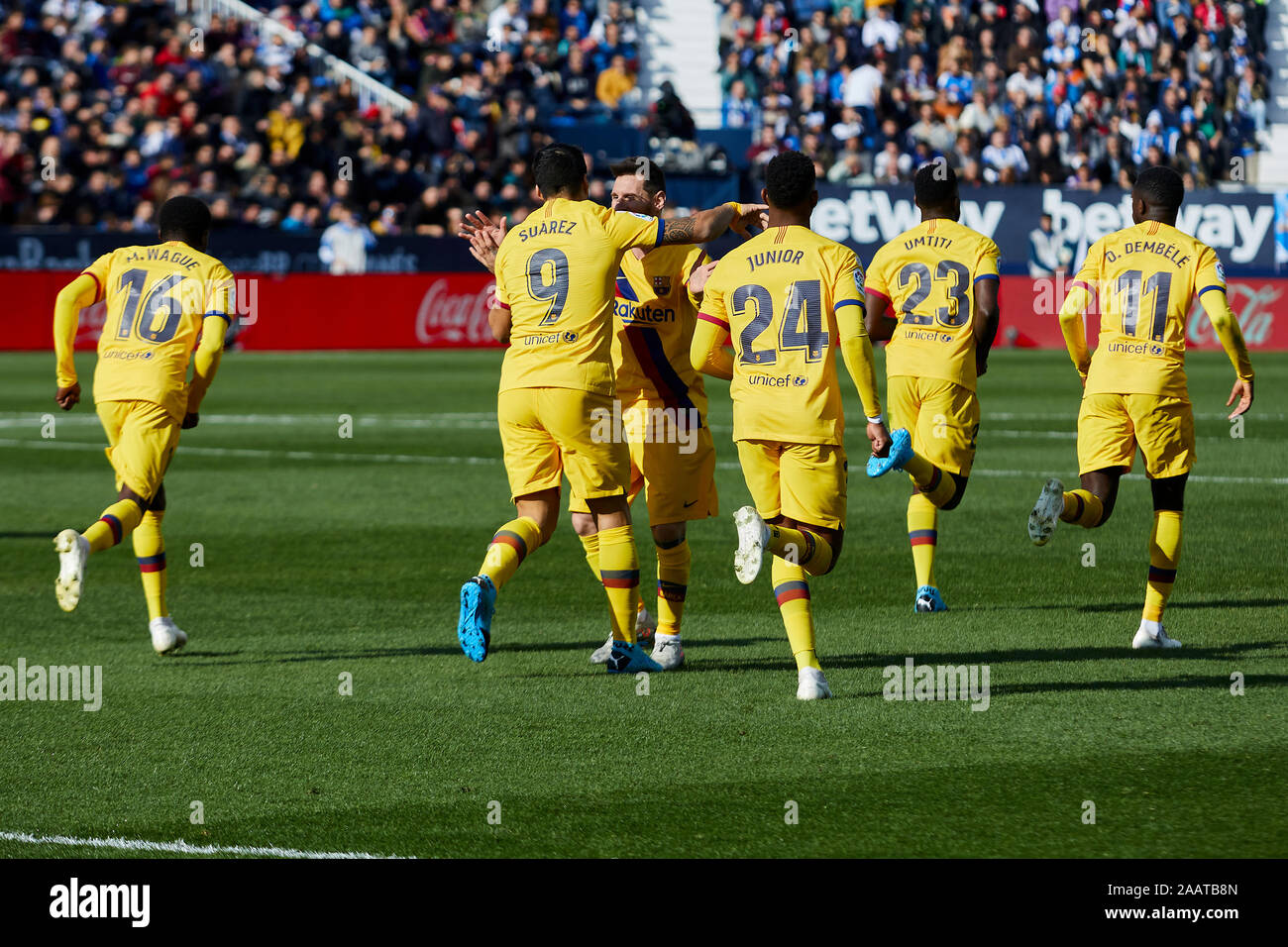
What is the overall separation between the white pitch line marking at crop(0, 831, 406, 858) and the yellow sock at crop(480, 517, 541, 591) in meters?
2.12

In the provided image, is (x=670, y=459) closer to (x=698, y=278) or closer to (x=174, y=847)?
(x=698, y=278)

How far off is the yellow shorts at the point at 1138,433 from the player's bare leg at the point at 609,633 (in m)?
2.21

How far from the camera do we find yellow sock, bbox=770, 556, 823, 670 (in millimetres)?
7559

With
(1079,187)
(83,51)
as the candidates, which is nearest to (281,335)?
(83,51)

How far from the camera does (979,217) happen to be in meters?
36.0

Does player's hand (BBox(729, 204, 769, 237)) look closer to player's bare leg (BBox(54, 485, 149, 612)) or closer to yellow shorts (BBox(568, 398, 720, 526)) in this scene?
yellow shorts (BBox(568, 398, 720, 526))

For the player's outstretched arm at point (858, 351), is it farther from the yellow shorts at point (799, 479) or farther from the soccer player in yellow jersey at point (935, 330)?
the soccer player in yellow jersey at point (935, 330)

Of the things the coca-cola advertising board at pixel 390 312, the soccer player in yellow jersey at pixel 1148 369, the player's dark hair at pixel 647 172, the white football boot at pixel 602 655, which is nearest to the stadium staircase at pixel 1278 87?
the coca-cola advertising board at pixel 390 312

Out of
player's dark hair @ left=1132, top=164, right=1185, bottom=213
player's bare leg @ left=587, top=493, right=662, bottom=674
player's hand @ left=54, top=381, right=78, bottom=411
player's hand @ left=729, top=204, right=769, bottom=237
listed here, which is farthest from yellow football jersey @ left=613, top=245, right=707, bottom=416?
player's hand @ left=54, top=381, right=78, bottom=411

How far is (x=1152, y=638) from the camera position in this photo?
342 inches

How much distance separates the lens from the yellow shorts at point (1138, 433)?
28.7 feet

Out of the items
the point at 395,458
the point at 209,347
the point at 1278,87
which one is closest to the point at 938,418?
A: the point at 209,347

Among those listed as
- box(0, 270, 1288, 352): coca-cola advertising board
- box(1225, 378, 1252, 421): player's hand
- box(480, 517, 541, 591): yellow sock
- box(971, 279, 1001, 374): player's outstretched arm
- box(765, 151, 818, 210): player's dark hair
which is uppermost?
box(0, 270, 1288, 352): coca-cola advertising board

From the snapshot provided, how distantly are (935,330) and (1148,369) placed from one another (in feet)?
4.96
